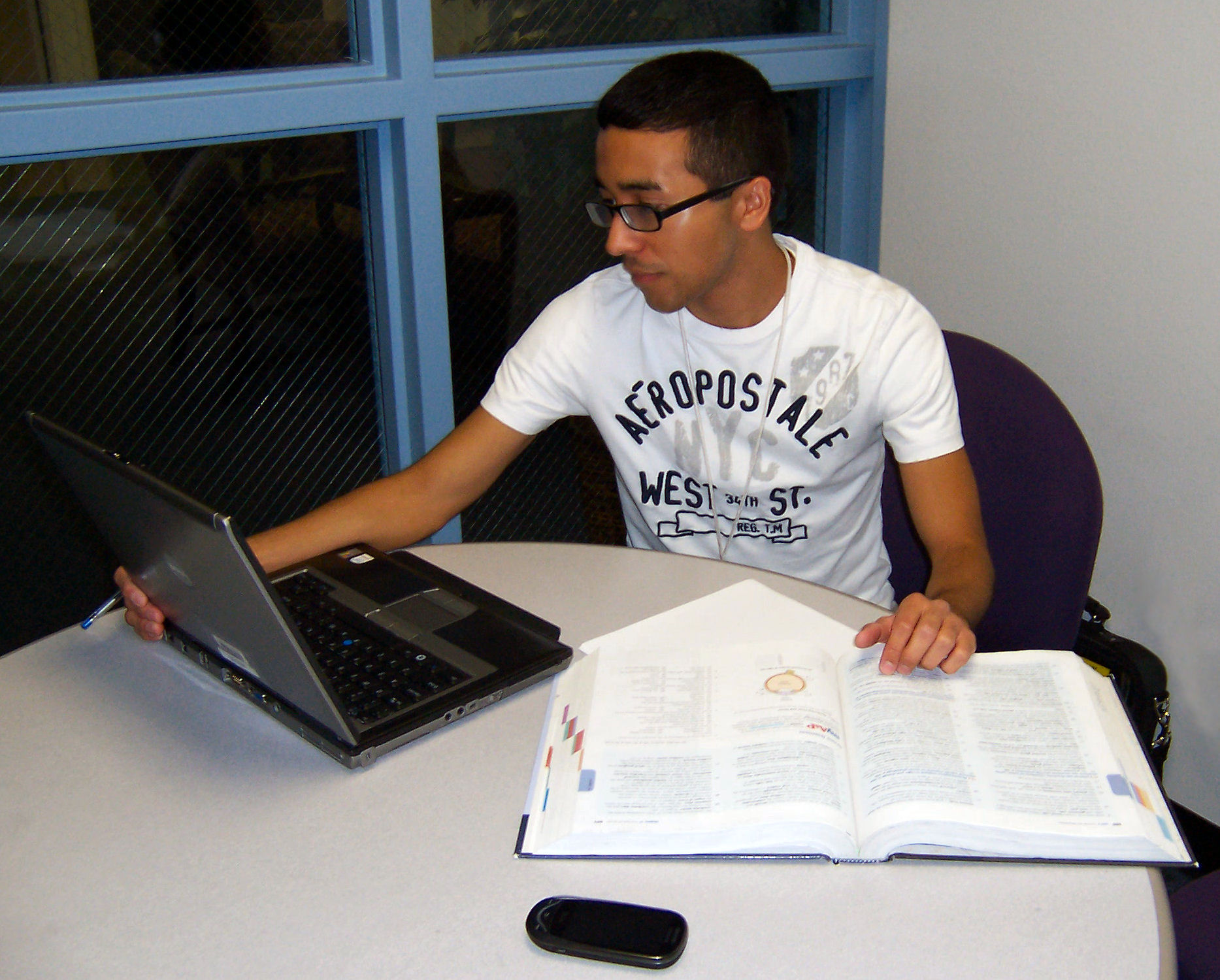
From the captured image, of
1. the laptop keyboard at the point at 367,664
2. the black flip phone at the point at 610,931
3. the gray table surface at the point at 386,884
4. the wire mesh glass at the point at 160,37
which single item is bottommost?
the gray table surface at the point at 386,884

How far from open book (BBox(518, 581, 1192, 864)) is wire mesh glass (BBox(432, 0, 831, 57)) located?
1345mm

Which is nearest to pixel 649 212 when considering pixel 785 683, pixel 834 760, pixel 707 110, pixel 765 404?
pixel 707 110

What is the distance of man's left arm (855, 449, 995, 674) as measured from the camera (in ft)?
3.39

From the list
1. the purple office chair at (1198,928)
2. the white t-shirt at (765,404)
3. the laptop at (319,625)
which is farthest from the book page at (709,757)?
the white t-shirt at (765,404)

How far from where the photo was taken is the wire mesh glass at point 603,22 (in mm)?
2035

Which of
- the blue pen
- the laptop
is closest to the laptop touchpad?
the laptop

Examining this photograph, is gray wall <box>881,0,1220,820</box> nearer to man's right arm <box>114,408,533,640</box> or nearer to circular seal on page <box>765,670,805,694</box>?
man's right arm <box>114,408,533,640</box>

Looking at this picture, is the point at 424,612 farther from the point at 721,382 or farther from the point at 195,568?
the point at 721,382

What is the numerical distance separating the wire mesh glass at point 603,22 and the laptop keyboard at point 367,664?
116 centimetres

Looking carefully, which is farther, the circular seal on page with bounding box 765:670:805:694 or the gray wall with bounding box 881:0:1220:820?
the gray wall with bounding box 881:0:1220:820

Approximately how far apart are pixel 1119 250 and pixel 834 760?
4.39 ft

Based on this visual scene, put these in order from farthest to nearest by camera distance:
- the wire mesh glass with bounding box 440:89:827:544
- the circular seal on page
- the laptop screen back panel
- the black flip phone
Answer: the wire mesh glass with bounding box 440:89:827:544 < the circular seal on page < the laptop screen back panel < the black flip phone

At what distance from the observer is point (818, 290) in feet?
5.07

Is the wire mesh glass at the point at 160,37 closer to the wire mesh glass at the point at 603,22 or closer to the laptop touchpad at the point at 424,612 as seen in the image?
the wire mesh glass at the point at 603,22
